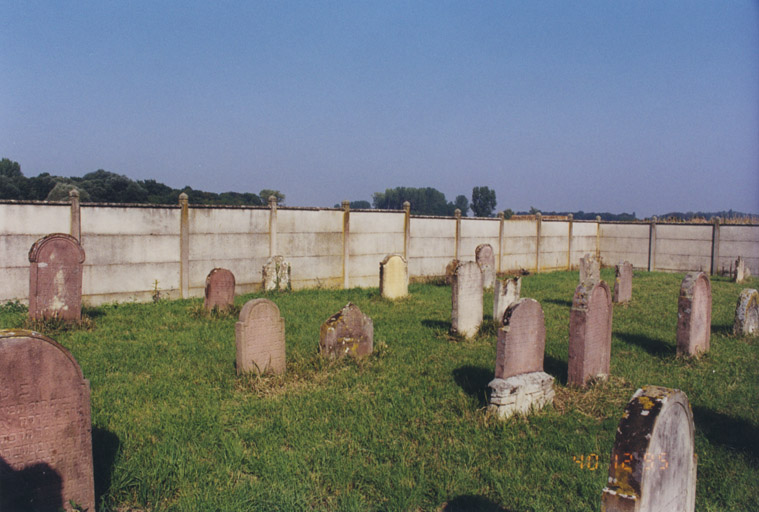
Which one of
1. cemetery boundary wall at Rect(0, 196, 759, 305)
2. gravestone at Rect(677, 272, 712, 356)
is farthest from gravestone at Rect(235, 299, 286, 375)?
cemetery boundary wall at Rect(0, 196, 759, 305)

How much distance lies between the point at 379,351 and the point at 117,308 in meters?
6.81

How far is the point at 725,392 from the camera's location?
6.45 meters

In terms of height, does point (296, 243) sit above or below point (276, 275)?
above

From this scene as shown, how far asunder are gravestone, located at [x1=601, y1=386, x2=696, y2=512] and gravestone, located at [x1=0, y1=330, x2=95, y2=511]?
3.36 m

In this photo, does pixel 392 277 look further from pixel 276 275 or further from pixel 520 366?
pixel 520 366

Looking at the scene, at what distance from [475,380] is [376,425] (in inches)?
73.8

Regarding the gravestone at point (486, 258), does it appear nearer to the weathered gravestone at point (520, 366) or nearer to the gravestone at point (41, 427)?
the weathered gravestone at point (520, 366)

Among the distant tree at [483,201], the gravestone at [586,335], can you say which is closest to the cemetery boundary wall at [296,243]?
the gravestone at [586,335]

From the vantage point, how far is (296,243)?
48.7 feet

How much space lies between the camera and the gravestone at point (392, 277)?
12.9 meters

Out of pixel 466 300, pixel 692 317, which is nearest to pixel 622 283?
pixel 692 317

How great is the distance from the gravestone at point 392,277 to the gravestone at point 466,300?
143 inches

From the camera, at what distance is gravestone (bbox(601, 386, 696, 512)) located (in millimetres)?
2836

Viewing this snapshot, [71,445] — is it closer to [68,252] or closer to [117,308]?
[68,252]
